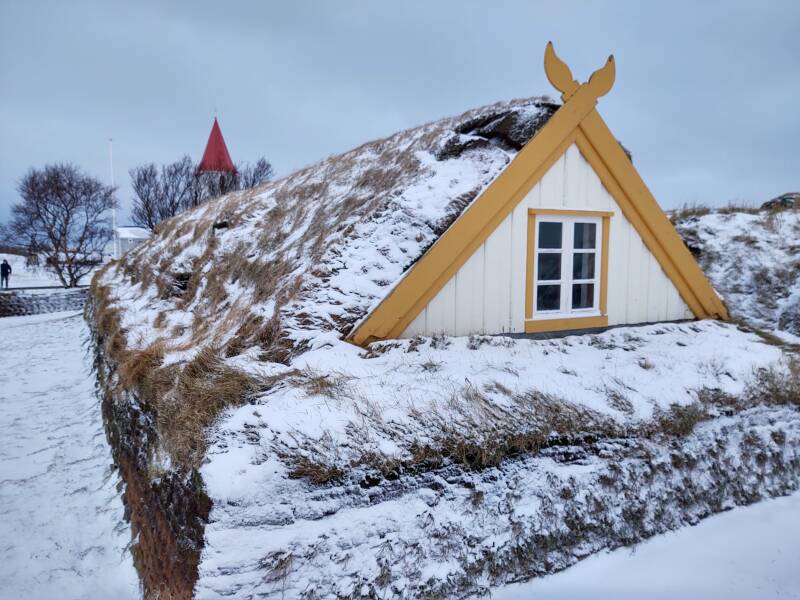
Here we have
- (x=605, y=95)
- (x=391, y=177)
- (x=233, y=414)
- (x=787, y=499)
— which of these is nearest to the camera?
(x=233, y=414)

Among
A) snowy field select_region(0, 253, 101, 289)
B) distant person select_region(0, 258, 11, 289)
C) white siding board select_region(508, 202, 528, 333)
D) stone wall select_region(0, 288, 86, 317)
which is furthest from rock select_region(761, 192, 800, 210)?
distant person select_region(0, 258, 11, 289)

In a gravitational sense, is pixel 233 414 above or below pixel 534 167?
below

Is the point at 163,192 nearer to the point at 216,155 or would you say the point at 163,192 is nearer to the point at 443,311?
the point at 216,155

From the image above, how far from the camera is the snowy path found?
347 cm

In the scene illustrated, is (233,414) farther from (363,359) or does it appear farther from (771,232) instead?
(771,232)

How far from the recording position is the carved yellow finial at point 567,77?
Answer: 189 inches

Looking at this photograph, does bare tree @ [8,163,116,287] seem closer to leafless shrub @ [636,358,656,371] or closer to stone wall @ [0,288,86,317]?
stone wall @ [0,288,86,317]

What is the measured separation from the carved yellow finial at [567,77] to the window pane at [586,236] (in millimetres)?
1360

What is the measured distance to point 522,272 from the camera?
4.86m

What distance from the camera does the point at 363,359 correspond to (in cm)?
400

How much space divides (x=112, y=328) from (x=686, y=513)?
26.8 ft

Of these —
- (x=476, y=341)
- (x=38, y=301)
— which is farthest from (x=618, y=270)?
(x=38, y=301)

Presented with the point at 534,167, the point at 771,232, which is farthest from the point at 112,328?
the point at 771,232

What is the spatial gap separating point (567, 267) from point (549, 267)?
188 mm
